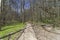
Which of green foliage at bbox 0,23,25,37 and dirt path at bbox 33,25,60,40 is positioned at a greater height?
green foliage at bbox 0,23,25,37

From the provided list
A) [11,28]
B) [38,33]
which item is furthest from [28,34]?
[11,28]

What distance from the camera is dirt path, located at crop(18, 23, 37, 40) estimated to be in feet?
8.42

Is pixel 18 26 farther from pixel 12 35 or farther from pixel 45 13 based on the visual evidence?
pixel 45 13

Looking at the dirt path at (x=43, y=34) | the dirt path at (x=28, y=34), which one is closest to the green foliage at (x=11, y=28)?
the dirt path at (x=28, y=34)

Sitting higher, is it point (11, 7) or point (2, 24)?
point (11, 7)

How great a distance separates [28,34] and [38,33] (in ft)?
0.64

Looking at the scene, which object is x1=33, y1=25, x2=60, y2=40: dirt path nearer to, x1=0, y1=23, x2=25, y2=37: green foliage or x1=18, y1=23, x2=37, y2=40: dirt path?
x1=18, y1=23, x2=37, y2=40: dirt path

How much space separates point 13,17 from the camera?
104 inches

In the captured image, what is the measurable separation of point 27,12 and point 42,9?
0.30m

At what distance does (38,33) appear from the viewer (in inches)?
103

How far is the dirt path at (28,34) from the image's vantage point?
2.57 m

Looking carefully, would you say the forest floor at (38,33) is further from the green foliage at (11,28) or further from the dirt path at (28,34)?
the green foliage at (11,28)

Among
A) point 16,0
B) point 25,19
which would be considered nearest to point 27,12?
point 25,19

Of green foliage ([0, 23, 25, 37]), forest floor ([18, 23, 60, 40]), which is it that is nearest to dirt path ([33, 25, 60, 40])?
forest floor ([18, 23, 60, 40])
